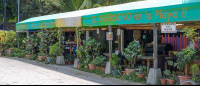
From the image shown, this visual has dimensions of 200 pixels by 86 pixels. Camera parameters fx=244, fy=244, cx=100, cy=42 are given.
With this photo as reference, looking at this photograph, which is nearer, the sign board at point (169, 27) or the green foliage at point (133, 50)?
the sign board at point (169, 27)

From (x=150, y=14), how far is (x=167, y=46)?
3956 millimetres

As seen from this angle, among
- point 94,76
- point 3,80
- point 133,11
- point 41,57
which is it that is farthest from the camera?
point 41,57

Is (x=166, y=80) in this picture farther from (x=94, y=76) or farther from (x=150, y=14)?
(x=94, y=76)

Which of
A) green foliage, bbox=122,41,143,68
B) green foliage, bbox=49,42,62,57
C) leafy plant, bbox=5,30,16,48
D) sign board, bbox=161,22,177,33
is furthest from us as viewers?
leafy plant, bbox=5,30,16,48

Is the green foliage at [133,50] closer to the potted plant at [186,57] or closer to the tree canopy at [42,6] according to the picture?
the potted plant at [186,57]

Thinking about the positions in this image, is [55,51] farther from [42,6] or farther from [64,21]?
[42,6]

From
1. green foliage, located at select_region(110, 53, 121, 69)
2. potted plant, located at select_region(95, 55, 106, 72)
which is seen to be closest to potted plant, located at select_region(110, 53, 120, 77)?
green foliage, located at select_region(110, 53, 121, 69)

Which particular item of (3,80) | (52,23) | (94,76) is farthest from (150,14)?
(52,23)

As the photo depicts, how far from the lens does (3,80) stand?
9102 millimetres

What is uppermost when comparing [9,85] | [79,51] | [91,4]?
[91,4]

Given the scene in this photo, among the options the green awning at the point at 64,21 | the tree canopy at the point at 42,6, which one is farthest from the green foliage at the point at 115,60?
the tree canopy at the point at 42,6

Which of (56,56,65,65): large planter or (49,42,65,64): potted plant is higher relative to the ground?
(49,42,65,64): potted plant

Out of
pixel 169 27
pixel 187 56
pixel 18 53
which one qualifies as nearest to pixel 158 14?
pixel 169 27

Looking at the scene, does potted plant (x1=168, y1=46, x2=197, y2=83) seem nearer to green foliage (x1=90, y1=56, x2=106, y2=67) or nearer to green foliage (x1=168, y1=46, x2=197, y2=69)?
green foliage (x1=168, y1=46, x2=197, y2=69)
